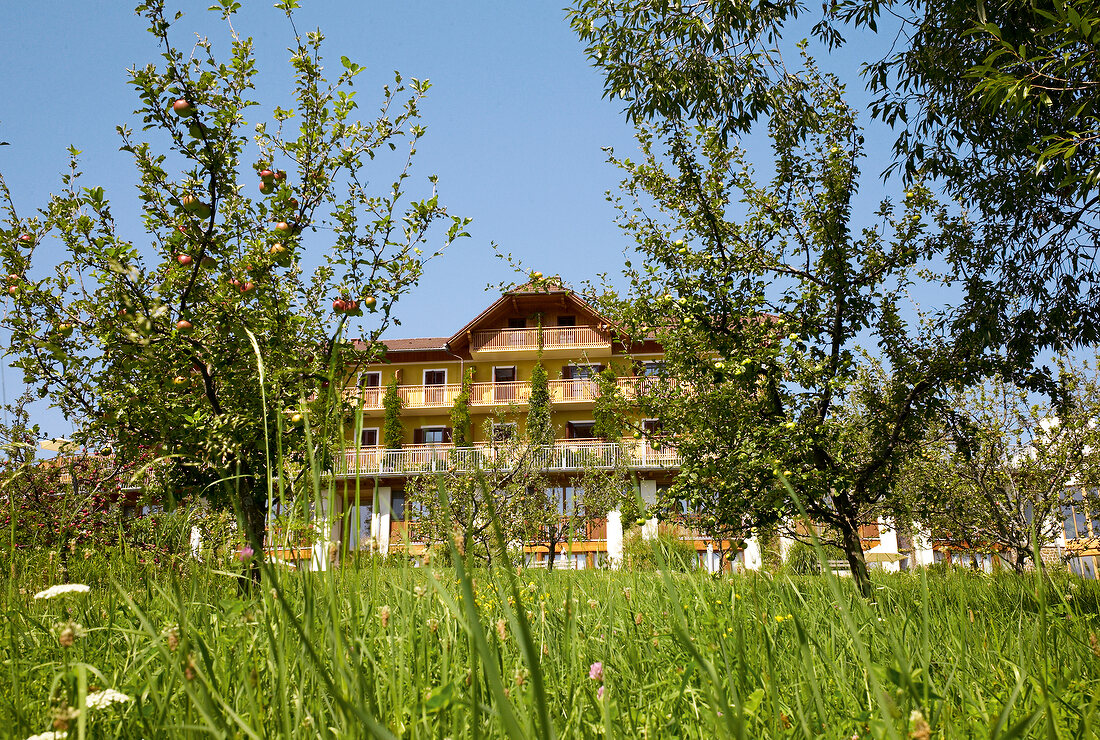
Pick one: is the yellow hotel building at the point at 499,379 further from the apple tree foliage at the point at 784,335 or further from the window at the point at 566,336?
the apple tree foliage at the point at 784,335

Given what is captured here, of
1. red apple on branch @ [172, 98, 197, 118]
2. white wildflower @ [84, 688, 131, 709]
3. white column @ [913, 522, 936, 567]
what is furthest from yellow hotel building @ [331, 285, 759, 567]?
white wildflower @ [84, 688, 131, 709]

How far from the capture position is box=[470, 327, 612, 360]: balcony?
32750mm

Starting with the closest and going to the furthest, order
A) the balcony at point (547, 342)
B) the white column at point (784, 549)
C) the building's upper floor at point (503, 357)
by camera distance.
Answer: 1. the white column at point (784, 549)
2. the building's upper floor at point (503, 357)
3. the balcony at point (547, 342)

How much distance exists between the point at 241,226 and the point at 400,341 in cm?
3130

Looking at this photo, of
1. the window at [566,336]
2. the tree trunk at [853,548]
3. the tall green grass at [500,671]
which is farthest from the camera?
the window at [566,336]

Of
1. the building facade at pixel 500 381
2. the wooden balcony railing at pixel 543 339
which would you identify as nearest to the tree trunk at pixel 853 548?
the building facade at pixel 500 381

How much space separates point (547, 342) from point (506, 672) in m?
31.4

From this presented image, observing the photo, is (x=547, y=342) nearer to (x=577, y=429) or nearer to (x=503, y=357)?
(x=503, y=357)

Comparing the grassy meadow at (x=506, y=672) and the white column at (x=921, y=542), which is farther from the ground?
the grassy meadow at (x=506, y=672)

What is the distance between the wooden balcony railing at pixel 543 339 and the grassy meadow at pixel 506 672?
99.3 ft

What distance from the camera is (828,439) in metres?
5.63

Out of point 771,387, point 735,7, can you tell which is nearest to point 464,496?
point 771,387

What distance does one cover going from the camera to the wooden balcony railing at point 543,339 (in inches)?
1293

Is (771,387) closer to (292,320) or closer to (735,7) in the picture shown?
(735,7)
